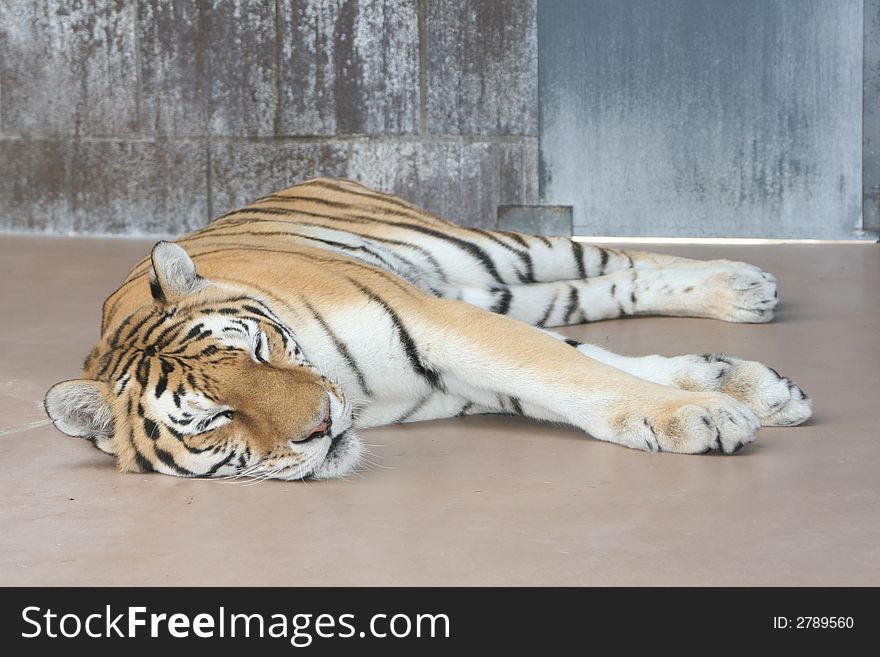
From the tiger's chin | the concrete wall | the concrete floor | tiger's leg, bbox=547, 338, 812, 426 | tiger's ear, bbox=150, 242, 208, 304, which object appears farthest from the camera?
the concrete wall

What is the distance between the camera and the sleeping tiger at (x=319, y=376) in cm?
211

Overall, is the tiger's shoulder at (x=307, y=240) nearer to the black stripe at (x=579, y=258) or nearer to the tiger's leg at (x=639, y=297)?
the tiger's leg at (x=639, y=297)

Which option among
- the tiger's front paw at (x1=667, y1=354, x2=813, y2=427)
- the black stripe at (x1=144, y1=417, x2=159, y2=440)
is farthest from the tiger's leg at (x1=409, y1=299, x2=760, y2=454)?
the black stripe at (x1=144, y1=417, x2=159, y2=440)

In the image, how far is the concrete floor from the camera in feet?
5.55

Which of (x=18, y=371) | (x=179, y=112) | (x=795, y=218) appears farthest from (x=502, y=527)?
(x=179, y=112)

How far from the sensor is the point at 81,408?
218 centimetres

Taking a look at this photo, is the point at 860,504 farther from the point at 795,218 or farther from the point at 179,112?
the point at 179,112

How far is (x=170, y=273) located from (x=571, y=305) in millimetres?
1741

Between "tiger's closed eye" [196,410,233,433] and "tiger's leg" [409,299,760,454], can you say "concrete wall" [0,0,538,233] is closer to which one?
"tiger's leg" [409,299,760,454]

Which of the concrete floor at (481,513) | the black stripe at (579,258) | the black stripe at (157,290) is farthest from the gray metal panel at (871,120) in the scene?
the black stripe at (157,290)

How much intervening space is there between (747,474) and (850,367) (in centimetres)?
108

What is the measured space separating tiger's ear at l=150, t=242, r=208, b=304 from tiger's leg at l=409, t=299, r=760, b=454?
0.48 m

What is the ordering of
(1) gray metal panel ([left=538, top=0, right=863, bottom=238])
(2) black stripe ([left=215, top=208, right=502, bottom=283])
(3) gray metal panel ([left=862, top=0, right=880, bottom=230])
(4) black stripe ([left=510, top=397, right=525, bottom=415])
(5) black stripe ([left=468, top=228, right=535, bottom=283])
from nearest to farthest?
1. (4) black stripe ([left=510, top=397, right=525, bottom=415])
2. (2) black stripe ([left=215, top=208, right=502, bottom=283])
3. (5) black stripe ([left=468, top=228, right=535, bottom=283])
4. (3) gray metal panel ([left=862, top=0, right=880, bottom=230])
5. (1) gray metal panel ([left=538, top=0, right=863, bottom=238])

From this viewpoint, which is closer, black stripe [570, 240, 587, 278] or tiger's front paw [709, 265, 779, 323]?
tiger's front paw [709, 265, 779, 323]
